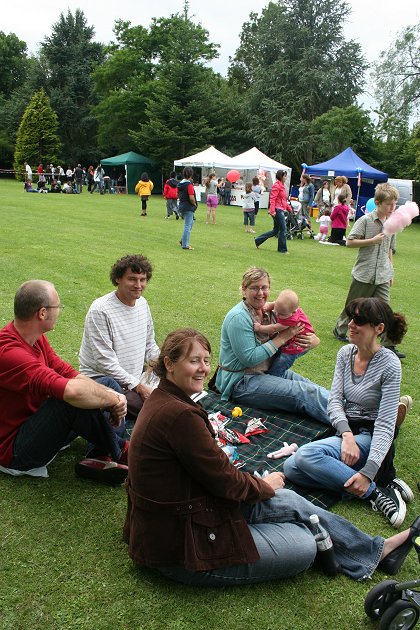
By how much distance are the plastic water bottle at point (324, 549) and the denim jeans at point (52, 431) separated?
134 cm

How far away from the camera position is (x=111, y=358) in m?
3.98

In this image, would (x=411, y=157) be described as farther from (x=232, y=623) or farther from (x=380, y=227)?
(x=232, y=623)

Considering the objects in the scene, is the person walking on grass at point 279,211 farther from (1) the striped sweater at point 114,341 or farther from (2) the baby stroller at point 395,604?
(2) the baby stroller at point 395,604

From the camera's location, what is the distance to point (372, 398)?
3521 mm

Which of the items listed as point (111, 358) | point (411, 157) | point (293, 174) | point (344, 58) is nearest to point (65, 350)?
point (111, 358)

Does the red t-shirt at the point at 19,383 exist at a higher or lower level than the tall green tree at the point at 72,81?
lower

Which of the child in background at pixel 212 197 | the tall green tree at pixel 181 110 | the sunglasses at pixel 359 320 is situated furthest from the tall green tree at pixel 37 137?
the sunglasses at pixel 359 320

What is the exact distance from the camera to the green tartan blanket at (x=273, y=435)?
11.4ft

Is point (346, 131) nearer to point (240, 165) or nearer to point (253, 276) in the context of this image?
point (240, 165)

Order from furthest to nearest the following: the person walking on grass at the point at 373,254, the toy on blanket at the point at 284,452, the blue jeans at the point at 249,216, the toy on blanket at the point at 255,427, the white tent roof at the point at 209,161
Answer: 1. the white tent roof at the point at 209,161
2. the blue jeans at the point at 249,216
3. the person walking on grass at the point at 373,254
4. the toy on blanket at the point at 255,427
5. the toy on blanket at the point at 284,452

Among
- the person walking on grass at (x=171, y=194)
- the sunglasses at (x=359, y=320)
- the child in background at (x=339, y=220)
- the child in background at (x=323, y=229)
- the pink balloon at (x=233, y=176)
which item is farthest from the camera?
the pink balloon at (x=233, y=176)

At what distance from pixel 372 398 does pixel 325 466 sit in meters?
A: 0.56

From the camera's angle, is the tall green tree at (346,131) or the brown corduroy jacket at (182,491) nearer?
the brown corduroy jacket at (182,491)

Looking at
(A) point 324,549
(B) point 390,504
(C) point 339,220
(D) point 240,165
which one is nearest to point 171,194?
(C) point 339,220
